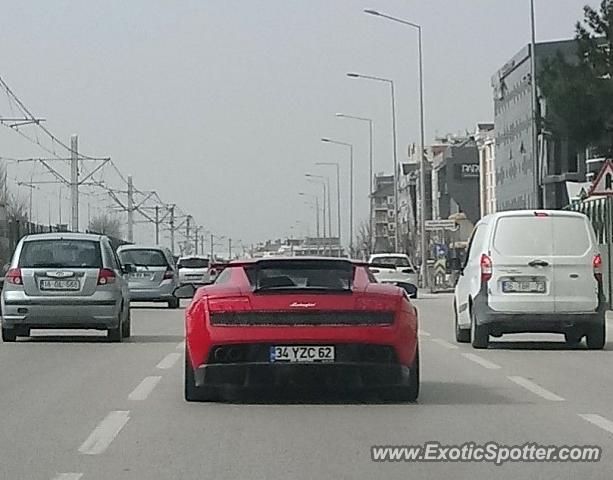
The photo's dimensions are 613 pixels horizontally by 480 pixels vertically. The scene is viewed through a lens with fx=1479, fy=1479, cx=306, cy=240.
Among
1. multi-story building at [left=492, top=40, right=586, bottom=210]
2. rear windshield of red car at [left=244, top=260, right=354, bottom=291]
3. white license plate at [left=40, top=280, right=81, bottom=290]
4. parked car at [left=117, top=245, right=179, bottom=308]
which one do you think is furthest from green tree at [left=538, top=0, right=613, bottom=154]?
multi-story building at [left=492, top=40, right=586, bottom=210]

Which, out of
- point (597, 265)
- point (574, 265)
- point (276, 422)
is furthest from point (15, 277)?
point (276, 422)

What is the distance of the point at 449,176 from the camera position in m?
149

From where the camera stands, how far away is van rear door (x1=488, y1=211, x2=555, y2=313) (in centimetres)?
2047

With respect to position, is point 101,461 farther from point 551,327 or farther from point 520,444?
point 551,327

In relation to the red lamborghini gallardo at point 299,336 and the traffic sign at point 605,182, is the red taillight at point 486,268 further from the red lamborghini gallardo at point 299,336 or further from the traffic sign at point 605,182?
the traffic sign at point 605,182

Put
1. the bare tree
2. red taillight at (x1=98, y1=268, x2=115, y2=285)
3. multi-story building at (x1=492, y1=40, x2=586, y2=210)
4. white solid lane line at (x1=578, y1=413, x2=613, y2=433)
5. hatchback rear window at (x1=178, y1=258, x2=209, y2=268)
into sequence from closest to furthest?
white solid lane line at (x1=578, y1=413, x2=613, y2=433) → red taillight at (x1=98, y1=268, x2=115, y2=285) → hatchback rear window at (x1=178, y1=258, x2=209, y2=268) → multi-story building at (x1=492, y1=40, x2=586, y2=210) → the bare tree

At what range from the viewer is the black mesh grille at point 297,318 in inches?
512

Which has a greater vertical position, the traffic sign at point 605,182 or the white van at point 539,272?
the traffic sign at point 605,182

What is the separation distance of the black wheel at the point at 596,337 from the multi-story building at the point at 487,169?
10423 centimetres

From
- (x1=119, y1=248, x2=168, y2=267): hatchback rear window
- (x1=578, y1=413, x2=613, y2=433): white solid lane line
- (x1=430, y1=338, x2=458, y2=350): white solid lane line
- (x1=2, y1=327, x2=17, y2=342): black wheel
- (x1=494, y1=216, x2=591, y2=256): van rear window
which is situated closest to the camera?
(x1=578, y1=413, x2=613, y2=433): white solid lane line

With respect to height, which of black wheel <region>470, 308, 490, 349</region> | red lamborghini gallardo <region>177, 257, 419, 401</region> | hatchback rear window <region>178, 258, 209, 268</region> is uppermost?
hatchback rear window <region>178, 258, 209, 268</region>

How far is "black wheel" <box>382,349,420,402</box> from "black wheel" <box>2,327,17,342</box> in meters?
10.3

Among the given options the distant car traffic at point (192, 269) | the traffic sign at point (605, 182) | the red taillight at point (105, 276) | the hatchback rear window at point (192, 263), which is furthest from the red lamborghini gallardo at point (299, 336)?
the hatchback rear window at point (192, 263)

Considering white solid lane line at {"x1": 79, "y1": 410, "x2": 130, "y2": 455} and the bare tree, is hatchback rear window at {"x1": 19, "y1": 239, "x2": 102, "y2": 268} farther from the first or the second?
the bare tree
